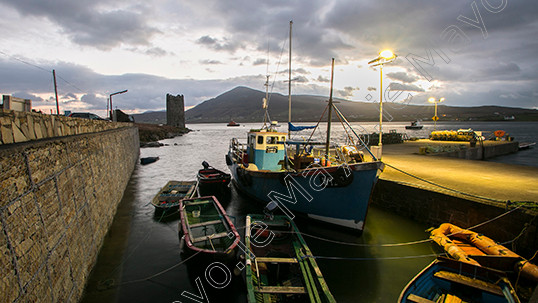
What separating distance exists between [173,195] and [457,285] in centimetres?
1302

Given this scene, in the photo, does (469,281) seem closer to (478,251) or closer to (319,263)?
(478,251)

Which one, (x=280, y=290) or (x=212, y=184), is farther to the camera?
(x=212, y=184)

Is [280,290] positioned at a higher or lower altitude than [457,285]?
lower

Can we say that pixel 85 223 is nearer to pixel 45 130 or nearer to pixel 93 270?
pixel 93 270

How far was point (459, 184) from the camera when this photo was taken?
11438mm

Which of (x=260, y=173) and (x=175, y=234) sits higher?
(x=260, y=173)

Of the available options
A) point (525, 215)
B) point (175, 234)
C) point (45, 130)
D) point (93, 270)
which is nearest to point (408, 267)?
point (525, 215)

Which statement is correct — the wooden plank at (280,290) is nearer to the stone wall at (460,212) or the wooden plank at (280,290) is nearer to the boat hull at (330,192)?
the boat hull at (330,192)

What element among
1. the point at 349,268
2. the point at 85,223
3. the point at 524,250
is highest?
the point at 85,223

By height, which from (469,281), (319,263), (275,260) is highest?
(469,281)

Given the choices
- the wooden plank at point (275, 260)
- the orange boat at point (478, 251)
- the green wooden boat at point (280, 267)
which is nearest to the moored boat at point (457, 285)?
the orange boat at point (478, 251)

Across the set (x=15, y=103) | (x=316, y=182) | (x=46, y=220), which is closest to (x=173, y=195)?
(x=316, y=182)

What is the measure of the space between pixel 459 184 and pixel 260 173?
9.31 metres

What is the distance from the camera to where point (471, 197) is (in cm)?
940
